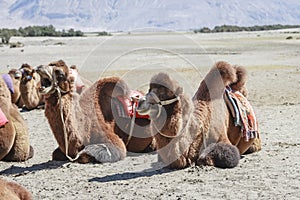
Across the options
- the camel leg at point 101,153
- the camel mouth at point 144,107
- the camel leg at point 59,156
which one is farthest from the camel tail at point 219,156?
the camel leg at point 59,156

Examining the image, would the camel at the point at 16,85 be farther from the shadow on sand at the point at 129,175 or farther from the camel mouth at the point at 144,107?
the camel mouth at the point at 144,107

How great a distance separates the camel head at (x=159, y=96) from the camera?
659 cm

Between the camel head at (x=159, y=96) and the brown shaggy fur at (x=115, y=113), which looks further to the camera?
the brown shaggy fur at (x=115, y=113)

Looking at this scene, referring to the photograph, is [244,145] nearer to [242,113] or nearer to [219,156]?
[242,113]

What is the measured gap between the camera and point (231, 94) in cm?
787

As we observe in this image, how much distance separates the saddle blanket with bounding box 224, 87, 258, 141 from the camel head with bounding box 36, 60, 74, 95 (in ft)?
6.58

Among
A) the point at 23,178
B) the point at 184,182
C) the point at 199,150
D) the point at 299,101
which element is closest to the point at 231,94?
the point at 199,150

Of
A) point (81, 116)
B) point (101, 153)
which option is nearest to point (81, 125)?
point (81, 116)

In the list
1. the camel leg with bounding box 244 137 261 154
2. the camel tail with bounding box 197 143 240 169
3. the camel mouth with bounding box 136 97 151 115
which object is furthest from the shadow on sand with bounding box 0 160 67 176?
the camel leg with bounding box 244 137 261 154

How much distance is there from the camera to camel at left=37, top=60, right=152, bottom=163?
7281 millimetres

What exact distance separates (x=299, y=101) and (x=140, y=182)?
8.10 meters

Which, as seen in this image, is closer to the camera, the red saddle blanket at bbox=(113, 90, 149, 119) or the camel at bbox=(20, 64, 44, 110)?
the red saddle blanket at bbox=(113, 90, 149, 119)

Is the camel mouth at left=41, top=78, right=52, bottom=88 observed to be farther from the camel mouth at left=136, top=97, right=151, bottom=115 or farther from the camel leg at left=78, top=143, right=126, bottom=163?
the camel mouth at left=136, top=97, right=151, bottom=115

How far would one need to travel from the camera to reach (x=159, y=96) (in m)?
6.61
